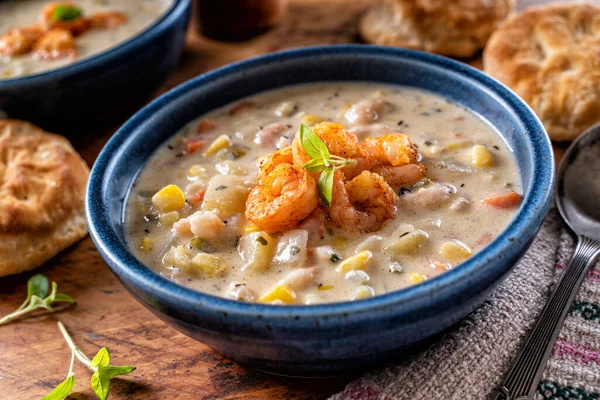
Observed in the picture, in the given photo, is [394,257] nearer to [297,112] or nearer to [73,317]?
[297,112]

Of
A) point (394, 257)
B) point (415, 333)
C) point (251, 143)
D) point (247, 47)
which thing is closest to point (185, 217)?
point (251, 143)

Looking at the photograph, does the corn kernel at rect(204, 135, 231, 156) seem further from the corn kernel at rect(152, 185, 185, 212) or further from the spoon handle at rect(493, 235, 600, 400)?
the spoon handle at rect(493, 235, 600, 400)

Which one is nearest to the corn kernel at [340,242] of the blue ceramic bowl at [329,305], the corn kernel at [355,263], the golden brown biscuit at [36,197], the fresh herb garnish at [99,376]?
the corn kernel at [355,263]

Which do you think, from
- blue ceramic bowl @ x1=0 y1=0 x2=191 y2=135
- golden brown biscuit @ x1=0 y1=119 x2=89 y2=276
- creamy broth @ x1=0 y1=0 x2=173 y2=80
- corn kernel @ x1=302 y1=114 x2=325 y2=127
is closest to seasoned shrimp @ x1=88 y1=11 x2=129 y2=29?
creamy broth @ x1=0 y1=0 x2=173 y2=80

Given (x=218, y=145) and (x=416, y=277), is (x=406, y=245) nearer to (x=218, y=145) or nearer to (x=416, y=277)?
(x=416, y=277)

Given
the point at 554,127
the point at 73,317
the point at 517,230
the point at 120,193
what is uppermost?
the point at 517,230

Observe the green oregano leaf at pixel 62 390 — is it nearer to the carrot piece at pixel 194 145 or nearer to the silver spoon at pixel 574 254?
the carrot piece at pixel 194 145
